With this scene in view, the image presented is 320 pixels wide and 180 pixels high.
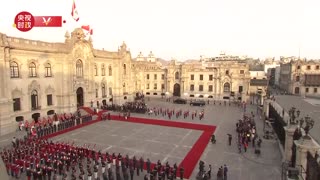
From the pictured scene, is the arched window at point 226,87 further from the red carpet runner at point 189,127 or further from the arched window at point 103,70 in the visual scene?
the arched window at point 103,70

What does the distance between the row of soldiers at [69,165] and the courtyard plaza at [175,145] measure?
2368 mm

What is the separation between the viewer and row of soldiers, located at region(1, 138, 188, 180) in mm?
15195

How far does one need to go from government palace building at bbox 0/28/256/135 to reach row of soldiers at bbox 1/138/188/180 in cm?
1127

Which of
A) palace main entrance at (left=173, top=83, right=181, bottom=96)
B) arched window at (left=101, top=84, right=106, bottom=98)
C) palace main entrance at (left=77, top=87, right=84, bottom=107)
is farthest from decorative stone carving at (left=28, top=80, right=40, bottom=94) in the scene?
palace main entrance at (left=173, top=83, right=181, bottom=96)

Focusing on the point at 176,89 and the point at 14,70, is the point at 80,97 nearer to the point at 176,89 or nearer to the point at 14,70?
the point at 14,70

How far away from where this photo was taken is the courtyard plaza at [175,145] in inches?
683

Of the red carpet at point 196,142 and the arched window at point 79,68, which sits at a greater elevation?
the arched window at point 79,68

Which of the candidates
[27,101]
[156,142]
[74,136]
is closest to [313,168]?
[156,142]

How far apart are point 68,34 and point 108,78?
1284 cm

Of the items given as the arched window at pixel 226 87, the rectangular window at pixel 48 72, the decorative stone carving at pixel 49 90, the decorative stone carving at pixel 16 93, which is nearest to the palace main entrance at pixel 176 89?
the arched window at pixel 226 87

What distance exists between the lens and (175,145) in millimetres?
22422

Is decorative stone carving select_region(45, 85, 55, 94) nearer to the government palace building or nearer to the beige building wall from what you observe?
the beige building wall

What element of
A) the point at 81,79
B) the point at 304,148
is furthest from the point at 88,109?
the point at 304,148

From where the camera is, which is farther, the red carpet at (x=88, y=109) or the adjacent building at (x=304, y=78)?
the adjacent building at (x=304, y=78)
